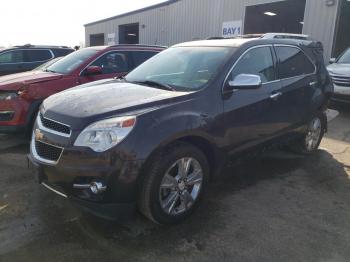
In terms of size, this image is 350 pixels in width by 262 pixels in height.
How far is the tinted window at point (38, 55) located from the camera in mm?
11070

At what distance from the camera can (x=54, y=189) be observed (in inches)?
133

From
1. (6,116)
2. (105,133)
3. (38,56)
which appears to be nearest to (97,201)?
(105,133)

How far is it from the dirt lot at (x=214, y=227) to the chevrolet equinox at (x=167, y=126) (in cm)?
29

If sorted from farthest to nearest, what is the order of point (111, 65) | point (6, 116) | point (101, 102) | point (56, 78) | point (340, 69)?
point (340, 69) < point (111, 65) < point (56, 78) < point (6, 116) < point (101, 102)

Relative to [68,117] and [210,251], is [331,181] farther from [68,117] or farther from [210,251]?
[68,117]

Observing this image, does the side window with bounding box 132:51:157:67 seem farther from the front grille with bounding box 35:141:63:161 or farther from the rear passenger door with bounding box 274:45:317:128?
the front grille with bounding box 35:141:63:161

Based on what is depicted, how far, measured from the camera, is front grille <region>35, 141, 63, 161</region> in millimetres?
3270

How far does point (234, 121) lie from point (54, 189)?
75.2 inches

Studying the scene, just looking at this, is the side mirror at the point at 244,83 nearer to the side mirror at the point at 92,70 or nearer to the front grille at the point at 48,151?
the front grille at the point at 48,151

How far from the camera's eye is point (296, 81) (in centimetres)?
503

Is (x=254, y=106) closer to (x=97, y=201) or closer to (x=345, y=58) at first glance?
(x=97, y=201)

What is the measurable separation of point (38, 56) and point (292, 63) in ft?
27.4

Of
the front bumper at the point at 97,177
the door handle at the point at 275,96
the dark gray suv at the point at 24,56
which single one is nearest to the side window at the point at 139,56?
the door handle at the point at 275,96

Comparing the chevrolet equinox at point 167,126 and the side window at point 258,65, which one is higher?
the side window at point 258,65
